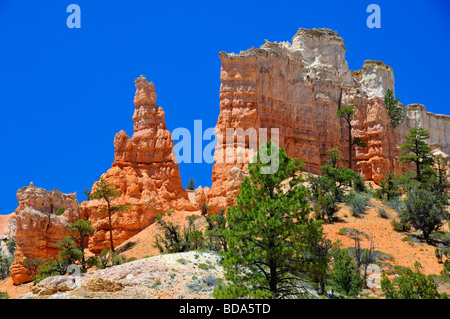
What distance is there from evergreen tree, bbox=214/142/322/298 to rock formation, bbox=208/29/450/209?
52.6 feet

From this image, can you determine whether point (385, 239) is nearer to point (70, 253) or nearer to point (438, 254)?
point (438, 254)

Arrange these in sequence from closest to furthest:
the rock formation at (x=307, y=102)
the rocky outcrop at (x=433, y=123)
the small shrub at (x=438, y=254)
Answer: the small shrub at (x=438, y=254) → the rock formation at (x=307, y=102) → the rocky outcrop at (x=433, y=123)

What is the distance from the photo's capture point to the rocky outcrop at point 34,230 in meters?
35.8

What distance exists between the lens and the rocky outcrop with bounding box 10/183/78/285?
117 feet

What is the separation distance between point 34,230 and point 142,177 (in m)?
11.2

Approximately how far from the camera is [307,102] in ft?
157

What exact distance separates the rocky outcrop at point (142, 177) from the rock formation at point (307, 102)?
5306 millimetres

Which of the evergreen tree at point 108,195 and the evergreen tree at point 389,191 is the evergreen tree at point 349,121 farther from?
the evergreen tree at point 108,195

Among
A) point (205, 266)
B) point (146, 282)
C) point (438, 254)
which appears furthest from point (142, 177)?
point (438, 254)

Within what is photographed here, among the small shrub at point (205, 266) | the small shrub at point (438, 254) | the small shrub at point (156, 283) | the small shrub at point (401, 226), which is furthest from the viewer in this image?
the small shrub at point (401, 226)

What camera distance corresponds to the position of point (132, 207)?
126 ft

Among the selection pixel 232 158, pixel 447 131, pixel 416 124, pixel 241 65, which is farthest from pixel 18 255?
pixel 447 131

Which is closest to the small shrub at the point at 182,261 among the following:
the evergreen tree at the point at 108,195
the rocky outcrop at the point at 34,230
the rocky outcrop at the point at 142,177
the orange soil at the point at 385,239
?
the orange soil at the point at 385,239
